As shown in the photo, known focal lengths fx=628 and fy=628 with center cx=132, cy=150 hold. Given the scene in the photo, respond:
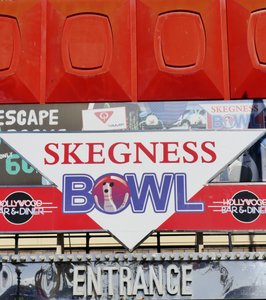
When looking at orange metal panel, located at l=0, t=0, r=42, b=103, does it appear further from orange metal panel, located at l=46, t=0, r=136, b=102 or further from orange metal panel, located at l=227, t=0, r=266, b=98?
orange metal panel, located at l=227, t=0, r=266, b=98

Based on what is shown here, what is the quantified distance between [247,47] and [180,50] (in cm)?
158

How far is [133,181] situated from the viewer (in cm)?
1318

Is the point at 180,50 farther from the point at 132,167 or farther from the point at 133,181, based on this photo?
the point at 133,181

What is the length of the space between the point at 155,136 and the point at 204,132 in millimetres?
1067

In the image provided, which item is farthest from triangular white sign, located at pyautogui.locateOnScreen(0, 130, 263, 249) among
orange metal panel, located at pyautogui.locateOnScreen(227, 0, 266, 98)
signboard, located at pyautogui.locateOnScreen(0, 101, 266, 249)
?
orange metal panel, located at pyautogui.locateOnScreen(227, 0, 266, 98)

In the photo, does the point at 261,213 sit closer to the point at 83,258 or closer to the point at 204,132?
the point at 204,132

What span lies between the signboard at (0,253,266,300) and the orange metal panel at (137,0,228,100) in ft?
14.5

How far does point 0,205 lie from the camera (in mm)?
13328

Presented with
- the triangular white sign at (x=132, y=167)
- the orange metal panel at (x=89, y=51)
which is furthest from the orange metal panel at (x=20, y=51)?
the triangular white sign at (x=132, y=167)

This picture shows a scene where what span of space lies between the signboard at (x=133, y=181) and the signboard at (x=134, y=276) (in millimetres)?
1077

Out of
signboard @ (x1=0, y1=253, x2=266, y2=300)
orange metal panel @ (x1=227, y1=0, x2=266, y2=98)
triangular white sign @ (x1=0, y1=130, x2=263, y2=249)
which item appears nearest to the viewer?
signboard @ (x1=0, y1=253, x2=266, y2=300)

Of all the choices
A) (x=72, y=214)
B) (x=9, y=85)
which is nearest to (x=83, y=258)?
(x=72, y=214)

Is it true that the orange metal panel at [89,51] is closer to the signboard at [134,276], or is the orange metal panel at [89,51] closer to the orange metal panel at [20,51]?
the orange metal panel at [20,51]

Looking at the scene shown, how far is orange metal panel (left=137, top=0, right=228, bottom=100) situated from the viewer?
14.8 metres
